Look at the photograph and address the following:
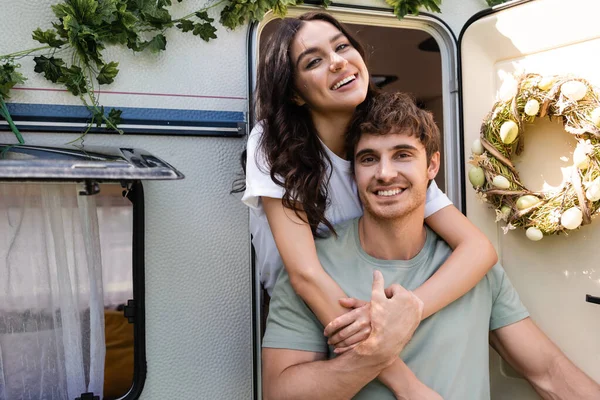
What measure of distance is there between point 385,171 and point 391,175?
1.0 inches

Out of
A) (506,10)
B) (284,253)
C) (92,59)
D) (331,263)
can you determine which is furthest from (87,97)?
(506,10)

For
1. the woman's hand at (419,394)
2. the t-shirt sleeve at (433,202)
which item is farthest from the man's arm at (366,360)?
the t-shirt sleeve at (433,202)

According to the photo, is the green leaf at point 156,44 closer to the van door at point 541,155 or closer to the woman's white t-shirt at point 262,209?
the woman's white t-shirt at point 262,209

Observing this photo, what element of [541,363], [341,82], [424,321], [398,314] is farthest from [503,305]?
[341,82]

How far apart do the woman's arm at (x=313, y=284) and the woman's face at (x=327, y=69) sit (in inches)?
18.9

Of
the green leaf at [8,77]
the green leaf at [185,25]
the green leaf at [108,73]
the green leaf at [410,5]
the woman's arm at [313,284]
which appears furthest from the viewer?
the green leaf at [410,5]

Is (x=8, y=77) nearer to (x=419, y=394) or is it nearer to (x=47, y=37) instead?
(x=47, y=37)

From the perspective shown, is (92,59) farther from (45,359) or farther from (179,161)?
(45,359)

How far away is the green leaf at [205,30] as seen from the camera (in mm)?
2338

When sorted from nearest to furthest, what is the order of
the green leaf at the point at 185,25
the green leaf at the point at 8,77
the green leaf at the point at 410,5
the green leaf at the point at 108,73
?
the green leaf at the point at 8,77 < the green leaf at the point at 108,73 < the green leaf at the point at 185,25 < the green leaf at the point at 410,5

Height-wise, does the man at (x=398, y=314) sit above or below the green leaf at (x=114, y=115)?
below

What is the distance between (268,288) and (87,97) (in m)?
1.03

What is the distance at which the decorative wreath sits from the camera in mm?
2281

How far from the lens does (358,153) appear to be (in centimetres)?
222
